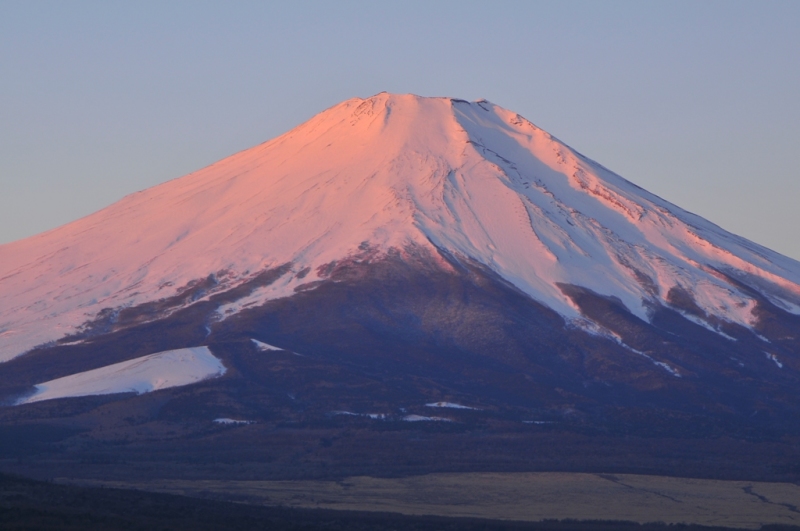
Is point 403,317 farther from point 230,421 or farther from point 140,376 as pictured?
point 230,421

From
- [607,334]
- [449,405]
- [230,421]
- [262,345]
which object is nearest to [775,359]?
[607,334]

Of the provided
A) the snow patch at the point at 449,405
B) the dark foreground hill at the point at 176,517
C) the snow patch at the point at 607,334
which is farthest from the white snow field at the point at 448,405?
the dark foreground hill at the point at 176,517

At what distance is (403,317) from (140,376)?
991 inches

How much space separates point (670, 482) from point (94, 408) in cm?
3628

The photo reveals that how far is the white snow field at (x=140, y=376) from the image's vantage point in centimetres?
8269

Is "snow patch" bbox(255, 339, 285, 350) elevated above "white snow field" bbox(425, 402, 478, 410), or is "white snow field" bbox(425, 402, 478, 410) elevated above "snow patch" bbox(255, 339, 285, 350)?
"snow patch" bbox(255, 339, 285, 350)

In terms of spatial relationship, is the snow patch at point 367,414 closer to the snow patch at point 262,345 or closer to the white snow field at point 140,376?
the white snow field at point 140,376

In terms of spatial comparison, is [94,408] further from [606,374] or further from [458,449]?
[606,374]

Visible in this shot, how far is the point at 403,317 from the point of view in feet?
335

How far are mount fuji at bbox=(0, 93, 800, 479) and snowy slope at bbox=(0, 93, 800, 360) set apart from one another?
30cm

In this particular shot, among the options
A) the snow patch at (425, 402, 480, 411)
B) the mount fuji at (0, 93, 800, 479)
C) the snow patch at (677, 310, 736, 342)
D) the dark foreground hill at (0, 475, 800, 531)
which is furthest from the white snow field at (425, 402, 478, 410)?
the snow patch at (677, 310, 736, 342)

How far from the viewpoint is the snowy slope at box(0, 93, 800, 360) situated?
112 metres

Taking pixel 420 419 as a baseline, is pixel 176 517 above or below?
above

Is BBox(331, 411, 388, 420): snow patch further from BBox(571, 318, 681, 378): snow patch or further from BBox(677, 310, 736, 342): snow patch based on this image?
BBox(677, 310, 736, 342): snow patch
